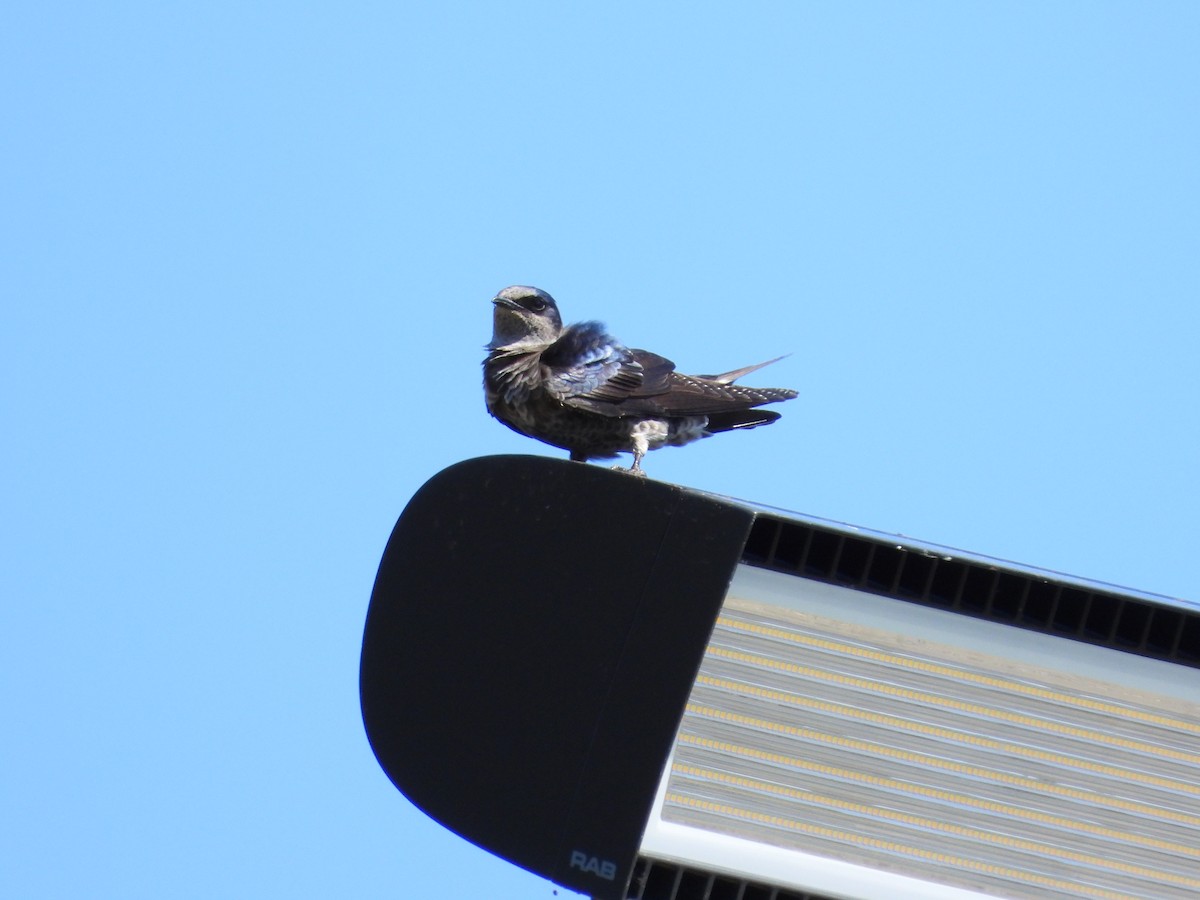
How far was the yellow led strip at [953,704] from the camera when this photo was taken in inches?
161

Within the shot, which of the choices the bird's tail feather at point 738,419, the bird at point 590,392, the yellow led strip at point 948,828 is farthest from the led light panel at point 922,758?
the bird's tail feather at point 738,419

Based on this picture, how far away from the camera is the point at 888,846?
420 centimetres

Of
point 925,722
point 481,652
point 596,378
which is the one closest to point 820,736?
point 925,722

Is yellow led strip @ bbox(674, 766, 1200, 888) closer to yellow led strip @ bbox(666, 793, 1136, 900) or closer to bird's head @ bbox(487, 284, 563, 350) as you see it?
yellow led strip @ bbox(666, 793, 1136, 900)

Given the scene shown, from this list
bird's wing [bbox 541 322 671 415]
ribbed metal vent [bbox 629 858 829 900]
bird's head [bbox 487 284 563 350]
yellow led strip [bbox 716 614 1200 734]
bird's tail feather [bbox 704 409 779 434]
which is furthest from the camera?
bird's tail feather [bbox 704 409 779 434]

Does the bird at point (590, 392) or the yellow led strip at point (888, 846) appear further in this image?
the bird at point (590, 392)

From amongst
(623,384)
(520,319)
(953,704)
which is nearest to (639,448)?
(623,384)

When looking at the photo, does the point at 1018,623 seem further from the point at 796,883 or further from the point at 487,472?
the point at 487,472

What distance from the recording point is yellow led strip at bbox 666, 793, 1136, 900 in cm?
409

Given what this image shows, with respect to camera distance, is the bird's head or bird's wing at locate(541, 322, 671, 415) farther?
the bird's head

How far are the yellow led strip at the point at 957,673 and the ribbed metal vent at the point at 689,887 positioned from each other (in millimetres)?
690

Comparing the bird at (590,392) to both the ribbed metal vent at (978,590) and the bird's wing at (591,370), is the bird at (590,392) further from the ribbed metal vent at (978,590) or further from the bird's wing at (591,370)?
the ribbed metal vent at (978,590)

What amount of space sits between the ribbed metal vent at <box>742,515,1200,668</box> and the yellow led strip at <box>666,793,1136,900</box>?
0.73 m

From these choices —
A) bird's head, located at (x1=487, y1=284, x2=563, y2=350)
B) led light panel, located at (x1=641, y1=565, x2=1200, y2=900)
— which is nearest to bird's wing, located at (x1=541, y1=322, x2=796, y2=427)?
bird's head, located at (x1=487, y1=284, x2=563, y2=350)
